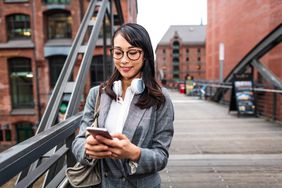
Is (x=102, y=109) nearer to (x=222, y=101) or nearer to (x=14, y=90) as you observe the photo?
(x=222, y=101)

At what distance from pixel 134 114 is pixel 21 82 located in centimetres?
1872

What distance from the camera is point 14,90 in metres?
18.3

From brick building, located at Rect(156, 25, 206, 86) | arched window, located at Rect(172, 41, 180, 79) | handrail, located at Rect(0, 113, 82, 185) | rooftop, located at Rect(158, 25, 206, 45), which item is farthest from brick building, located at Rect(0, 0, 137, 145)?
rooftop, located at Rect(158, 25, 206, 45)

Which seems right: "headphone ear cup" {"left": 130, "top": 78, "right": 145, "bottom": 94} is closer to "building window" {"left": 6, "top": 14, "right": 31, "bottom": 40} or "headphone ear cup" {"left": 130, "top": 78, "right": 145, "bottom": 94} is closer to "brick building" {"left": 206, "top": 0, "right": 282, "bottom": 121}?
"brick building" {"left": 206, "top": 0, "right": 282, "bottom": 121}

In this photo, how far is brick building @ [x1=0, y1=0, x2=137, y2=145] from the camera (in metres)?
17.4

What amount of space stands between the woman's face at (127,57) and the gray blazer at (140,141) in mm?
143

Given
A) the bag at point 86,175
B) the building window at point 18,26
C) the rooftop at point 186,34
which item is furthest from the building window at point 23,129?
the rooftop at point 186,34

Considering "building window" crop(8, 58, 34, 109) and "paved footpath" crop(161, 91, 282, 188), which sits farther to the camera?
"building window" crop(8, 58, 34, 109)

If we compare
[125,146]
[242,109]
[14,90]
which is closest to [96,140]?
[125,146]

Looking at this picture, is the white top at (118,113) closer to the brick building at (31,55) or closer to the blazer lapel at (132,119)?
the blazer lapel at (132,119)

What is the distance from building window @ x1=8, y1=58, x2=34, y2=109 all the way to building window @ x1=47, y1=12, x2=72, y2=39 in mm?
2518

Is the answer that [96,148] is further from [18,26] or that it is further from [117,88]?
[18,26]

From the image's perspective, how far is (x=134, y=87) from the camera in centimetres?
135

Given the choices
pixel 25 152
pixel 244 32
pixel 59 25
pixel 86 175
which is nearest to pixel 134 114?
pixel 86 175
